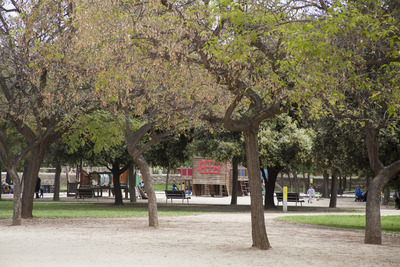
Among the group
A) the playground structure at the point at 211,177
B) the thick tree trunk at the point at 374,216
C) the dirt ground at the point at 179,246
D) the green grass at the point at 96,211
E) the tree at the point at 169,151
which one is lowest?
the dirt ground at the point at 179,246

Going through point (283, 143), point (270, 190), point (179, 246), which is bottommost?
→ point (179, 246)

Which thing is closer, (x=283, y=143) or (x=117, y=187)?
(x=283, y=143)

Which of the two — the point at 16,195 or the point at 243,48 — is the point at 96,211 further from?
the point at 243,48

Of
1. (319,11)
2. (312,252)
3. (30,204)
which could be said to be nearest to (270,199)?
(30,204)

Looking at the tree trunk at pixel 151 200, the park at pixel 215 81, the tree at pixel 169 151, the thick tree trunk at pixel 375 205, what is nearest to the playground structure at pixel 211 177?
the tree at pixel 169 151

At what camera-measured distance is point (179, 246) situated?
12.3 metres

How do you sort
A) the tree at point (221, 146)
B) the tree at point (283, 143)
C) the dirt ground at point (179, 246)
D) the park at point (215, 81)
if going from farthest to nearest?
1. the tree at point (221, 146)
2. the tree at point (283, 143)
3. the dirt ground at point (179, 246)
4. the park at point (215, 81)

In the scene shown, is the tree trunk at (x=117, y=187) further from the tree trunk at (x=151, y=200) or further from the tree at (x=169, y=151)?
the tree trunk at (x=151, y=200)

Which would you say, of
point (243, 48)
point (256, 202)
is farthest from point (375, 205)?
point (243, 48)

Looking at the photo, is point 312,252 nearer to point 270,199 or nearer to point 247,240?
point 247,240

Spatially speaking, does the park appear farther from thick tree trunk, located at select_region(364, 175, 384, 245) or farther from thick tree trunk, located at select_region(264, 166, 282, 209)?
thick tree trunk, located at select_region(264, 166, 282, 209)

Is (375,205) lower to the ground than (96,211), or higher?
higher

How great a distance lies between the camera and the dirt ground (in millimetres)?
9984

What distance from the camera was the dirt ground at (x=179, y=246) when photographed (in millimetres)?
9984
